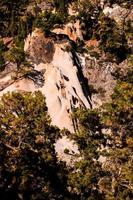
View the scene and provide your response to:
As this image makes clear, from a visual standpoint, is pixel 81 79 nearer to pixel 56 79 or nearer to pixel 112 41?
pixel 56 79

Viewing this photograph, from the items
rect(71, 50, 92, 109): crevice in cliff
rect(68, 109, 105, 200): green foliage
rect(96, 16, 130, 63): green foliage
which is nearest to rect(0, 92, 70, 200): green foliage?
rect(68, 109, 105, 200): green foliage

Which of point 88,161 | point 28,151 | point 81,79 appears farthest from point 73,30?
point 28,151

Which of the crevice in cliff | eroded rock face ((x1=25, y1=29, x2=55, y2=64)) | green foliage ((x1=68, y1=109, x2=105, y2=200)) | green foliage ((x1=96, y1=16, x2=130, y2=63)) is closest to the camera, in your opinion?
green foliage ((x1=68, y1=109, x2=105, y2=200))

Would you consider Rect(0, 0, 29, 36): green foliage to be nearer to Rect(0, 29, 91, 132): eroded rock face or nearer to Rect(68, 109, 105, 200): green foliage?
Rect(0, 29, 91, 132): eroded rock face

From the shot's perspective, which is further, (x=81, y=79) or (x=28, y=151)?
(x=81, y=79)

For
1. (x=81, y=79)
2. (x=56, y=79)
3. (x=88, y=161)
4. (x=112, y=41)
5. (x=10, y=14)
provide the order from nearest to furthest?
(x=88, y=161) < (x=56, y=79) < (x=81, y=79) < (x=112, y=41) < (x=10, y=14)

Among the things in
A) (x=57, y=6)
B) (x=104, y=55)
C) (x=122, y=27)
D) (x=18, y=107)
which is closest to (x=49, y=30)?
(x=104, y=55)

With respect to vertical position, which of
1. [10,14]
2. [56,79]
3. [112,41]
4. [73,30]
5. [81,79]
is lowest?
[81,79]

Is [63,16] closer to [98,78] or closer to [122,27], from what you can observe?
[122,27]
